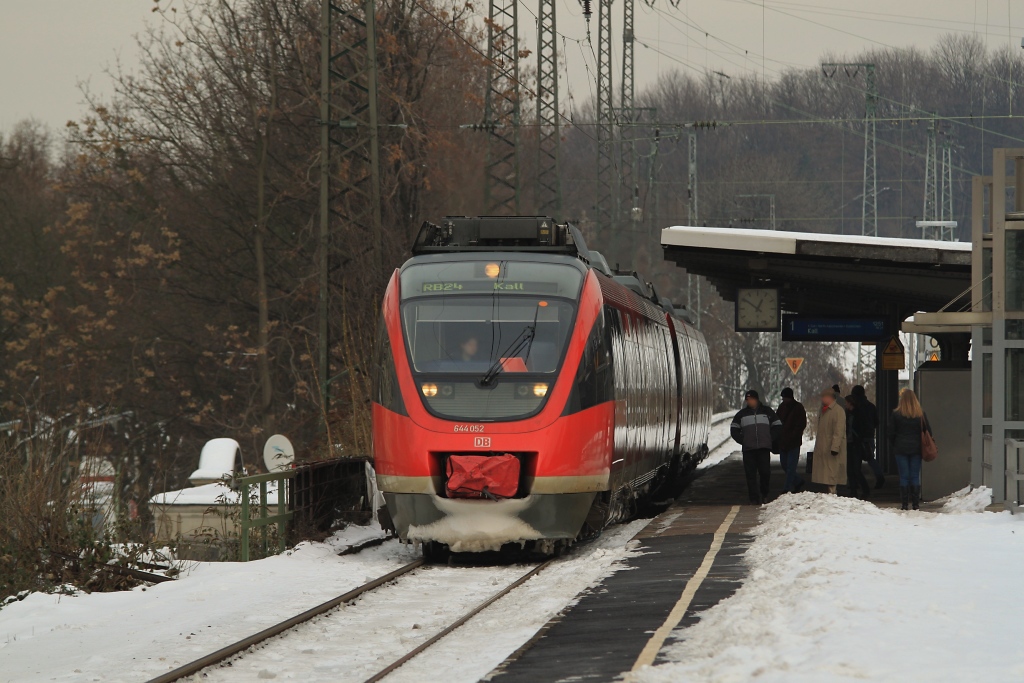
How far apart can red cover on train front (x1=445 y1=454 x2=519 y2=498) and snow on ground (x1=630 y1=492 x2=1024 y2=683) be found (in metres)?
2.25

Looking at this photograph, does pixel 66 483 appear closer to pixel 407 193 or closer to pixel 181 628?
pixel 181 628

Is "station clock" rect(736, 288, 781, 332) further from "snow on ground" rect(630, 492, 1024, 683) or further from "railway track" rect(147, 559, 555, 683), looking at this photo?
"railway track" rect(147, 559, 555, 683)

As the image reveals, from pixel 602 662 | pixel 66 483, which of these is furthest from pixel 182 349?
pixel 602 662

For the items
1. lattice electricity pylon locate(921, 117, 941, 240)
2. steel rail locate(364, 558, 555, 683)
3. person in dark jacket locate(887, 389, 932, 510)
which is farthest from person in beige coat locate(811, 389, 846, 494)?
lattice electricity pylon locate(921, 117, 941, 240)

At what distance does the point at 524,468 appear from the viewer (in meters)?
13.4

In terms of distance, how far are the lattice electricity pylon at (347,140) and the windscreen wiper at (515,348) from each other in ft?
27.5

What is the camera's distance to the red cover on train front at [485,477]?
13.2 meters

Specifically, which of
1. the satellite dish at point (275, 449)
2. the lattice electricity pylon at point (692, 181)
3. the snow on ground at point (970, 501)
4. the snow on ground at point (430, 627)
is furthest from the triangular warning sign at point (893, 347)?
the lattice electricity pylon at point (692, 181)

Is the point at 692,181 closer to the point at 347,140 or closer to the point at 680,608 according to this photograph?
the point at 347,140

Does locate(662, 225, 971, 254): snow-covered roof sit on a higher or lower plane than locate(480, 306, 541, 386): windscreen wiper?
higher

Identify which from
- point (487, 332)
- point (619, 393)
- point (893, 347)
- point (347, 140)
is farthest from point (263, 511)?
point (347, 140)

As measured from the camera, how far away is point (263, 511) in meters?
14.8

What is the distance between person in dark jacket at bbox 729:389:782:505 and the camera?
65.6ft

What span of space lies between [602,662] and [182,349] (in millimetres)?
28025
